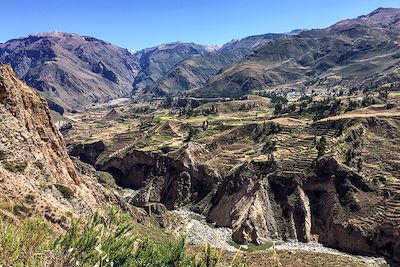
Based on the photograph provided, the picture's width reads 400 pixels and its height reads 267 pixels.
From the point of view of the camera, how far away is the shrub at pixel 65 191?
70875mm

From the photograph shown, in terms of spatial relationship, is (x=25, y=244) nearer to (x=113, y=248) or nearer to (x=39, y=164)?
(x=113, y=248)

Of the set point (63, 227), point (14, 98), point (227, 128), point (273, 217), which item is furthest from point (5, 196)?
point (227, 128)

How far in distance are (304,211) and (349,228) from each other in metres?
12.6

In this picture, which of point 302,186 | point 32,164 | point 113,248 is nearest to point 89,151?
point 302,186

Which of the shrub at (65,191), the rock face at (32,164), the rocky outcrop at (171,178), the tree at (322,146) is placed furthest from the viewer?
the rocky outcrop at (171,178)

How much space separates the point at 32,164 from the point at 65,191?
6871 millimetres

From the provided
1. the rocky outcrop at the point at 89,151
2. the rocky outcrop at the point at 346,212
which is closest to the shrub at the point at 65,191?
the rocky outcrop at the point at 346,212

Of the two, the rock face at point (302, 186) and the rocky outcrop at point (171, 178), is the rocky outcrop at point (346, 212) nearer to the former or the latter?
the rock face at point (302, 186)

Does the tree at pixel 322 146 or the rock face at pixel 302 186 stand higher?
the tree at pixel 322 146

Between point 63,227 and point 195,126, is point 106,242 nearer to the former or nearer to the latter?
point 63,227

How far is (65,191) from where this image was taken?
71625 millimetres

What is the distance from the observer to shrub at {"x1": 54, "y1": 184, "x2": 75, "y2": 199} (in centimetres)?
7088

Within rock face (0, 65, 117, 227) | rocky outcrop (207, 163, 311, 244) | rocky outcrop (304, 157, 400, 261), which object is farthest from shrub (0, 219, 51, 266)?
rocky outcrop (304, 157, 400, 261)

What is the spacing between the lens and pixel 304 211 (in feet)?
343
